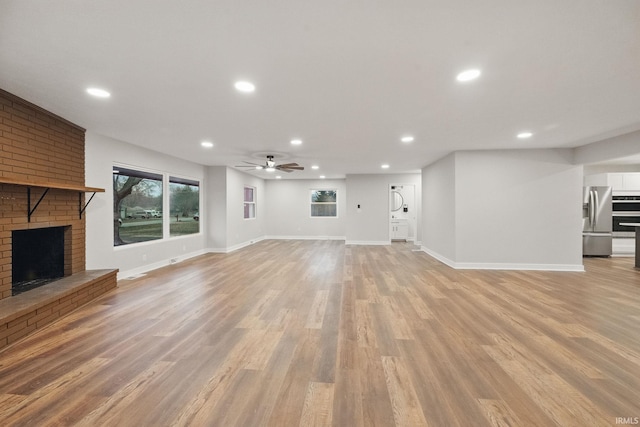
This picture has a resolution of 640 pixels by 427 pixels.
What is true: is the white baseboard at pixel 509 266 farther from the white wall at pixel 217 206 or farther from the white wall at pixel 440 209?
the white wall at pixel 217 206

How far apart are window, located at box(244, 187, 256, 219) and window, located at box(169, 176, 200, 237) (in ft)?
7.00

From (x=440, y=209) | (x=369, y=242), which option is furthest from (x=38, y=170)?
(x=369, y=242)

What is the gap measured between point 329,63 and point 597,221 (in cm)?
829

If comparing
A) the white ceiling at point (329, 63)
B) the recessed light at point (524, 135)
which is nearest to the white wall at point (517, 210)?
the recessed light at point (524, 135)

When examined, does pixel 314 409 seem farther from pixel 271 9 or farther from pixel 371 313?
pixel 271 9

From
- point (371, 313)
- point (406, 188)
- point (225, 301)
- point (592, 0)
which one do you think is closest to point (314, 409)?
point (371, 313)

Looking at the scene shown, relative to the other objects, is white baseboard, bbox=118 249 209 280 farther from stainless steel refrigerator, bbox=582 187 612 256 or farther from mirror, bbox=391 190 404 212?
stainless steel refrigerator, bbox=582 187 612 256

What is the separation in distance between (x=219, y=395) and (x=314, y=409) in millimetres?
639

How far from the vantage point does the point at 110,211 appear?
492 cm

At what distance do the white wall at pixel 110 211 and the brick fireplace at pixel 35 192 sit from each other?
0.78ft

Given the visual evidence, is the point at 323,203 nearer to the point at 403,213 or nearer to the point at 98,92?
the point at 403,213

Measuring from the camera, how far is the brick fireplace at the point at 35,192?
2.90 meters

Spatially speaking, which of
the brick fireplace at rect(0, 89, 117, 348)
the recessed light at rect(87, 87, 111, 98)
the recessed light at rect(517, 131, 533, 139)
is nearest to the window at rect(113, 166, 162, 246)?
the brick fireplace at rect(0, 89, 117, 348)

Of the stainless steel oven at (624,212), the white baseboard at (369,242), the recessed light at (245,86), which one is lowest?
the white baseboard at (369,242)
